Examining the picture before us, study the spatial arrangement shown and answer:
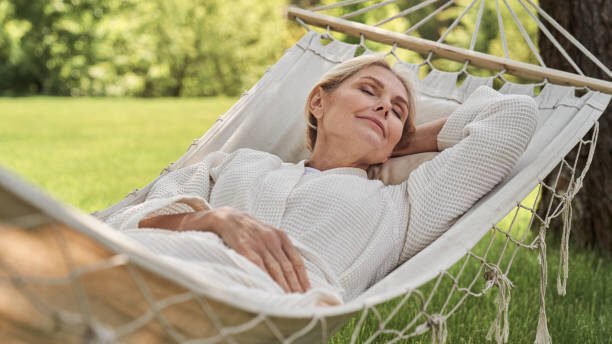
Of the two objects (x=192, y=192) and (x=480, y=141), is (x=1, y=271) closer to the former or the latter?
(x=192, y=192)

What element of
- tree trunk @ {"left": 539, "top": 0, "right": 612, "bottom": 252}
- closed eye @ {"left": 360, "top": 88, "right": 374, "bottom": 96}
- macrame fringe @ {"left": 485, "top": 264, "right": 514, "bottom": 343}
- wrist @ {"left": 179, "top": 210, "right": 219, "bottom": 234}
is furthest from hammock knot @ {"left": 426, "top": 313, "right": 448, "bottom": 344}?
tree trunk @ {"left": 539, "top": 0, "right": 612, "bottom": 252}

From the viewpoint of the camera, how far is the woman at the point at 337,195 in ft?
5.12

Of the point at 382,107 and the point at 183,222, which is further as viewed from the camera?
the point at 382,107

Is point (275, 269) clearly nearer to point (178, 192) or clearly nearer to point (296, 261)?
point (296, 261)

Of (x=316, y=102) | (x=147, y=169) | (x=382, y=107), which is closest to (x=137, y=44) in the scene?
(x=147, y=169)

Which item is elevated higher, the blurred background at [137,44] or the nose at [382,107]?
the nose at [382,107]

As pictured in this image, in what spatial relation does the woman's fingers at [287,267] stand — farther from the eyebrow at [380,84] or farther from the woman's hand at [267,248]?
the eyebrow at [380,84]

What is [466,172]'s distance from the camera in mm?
1944

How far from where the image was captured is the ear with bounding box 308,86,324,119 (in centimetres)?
229

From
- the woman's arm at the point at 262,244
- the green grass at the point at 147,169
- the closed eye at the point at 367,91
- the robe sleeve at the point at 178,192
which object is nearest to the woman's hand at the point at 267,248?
the woman's arm at the point at 262,244

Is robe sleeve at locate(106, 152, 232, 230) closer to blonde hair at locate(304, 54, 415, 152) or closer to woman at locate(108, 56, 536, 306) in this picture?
woman at locate(108, 56, 536, 306)

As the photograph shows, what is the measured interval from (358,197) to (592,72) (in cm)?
174

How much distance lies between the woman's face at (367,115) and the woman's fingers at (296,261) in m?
0.59

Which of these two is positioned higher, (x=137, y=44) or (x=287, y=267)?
(x=287, y=267)
